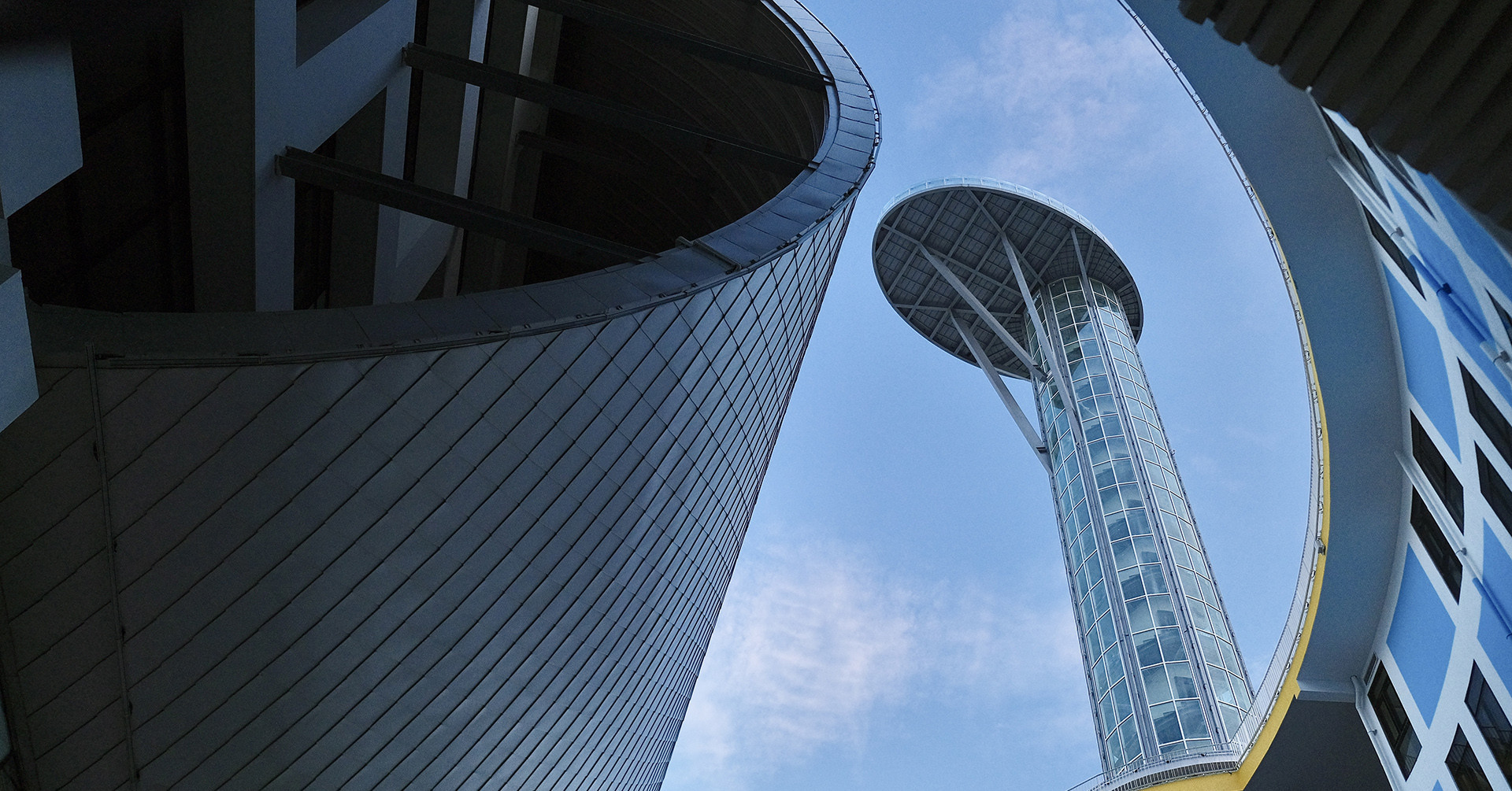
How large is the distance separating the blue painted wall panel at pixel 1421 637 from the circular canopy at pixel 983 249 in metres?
30.9

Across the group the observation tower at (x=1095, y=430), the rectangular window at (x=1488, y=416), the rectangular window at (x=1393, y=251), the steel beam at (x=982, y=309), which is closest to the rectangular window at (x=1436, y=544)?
the rectangular window at (x=1488, y=416)

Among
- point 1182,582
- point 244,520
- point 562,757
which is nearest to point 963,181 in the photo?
point 1182,582

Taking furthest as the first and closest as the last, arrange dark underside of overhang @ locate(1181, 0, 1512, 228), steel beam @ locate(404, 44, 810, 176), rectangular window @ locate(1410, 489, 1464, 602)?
1. steel beam @ locate(404, 44, 810, 176)
2. rectangular window @ locate(1410, 489, 1464, 602)
3. dark underside of overhang @ locate(1181, 0, 1512, 228)

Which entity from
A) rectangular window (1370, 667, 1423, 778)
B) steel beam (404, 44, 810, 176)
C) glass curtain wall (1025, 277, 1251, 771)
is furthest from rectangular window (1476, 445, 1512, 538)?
glass curtain wall (1025, 277, 1251, 771)

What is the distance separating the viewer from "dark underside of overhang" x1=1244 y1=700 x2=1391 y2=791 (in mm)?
15500

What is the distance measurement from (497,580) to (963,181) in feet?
117

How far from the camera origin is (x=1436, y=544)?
12.3 metres

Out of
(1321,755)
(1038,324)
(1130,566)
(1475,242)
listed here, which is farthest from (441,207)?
(1038,324)

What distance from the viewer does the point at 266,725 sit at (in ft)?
33.5

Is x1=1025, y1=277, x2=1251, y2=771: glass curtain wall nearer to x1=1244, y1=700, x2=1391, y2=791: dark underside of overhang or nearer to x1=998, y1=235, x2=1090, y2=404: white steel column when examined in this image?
x1=998, y1=235, x2=1090, y2=404: white steel column

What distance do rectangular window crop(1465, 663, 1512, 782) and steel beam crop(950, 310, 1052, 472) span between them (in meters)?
26.4

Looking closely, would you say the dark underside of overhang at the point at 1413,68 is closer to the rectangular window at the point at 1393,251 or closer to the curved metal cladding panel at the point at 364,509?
the rectangular window at the point at 1393,251

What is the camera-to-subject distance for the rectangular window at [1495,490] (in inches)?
384

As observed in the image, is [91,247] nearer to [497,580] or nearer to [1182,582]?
[497,580]
